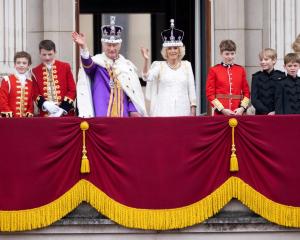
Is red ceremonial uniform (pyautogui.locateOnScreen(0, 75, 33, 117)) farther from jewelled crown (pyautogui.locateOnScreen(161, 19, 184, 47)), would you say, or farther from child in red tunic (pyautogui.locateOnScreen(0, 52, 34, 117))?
jewelled crown (pyautogui.locateOnScreen(161, 19, 184, 47))

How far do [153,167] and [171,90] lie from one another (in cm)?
156

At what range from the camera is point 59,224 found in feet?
54.7

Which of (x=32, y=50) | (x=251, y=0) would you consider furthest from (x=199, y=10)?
(x=32, y=50)

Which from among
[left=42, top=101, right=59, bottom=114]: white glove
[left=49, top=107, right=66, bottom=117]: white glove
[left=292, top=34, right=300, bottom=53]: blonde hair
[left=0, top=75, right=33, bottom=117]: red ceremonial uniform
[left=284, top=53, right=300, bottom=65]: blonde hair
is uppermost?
[left=292, top=34, right=300, bottom=53]: blonde hair


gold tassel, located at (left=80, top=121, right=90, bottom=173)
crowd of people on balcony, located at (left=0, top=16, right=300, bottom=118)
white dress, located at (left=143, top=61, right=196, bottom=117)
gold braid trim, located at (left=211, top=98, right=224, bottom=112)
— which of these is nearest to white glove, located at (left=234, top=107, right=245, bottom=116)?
crowd of people on balcony, located at (left=0, top=16, right=300, bottom=118)

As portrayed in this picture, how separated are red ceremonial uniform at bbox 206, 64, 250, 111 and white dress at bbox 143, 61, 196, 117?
0.77ft

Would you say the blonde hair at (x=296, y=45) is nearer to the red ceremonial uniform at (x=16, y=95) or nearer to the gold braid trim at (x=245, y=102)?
the gold braid trim at (x=245, y=102)

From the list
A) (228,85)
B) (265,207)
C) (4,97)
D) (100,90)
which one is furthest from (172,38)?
(265,207)

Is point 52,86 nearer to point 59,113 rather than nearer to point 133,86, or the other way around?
point 59,113

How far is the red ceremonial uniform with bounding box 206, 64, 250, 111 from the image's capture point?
18172 mm

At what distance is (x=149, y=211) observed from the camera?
16.8 meters

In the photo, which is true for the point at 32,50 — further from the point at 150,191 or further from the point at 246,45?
the point at 150,191

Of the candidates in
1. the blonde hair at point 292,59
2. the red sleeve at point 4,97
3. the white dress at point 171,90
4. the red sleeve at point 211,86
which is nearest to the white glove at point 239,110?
the red sleeve at point 211,86

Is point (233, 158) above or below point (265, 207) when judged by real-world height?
above
